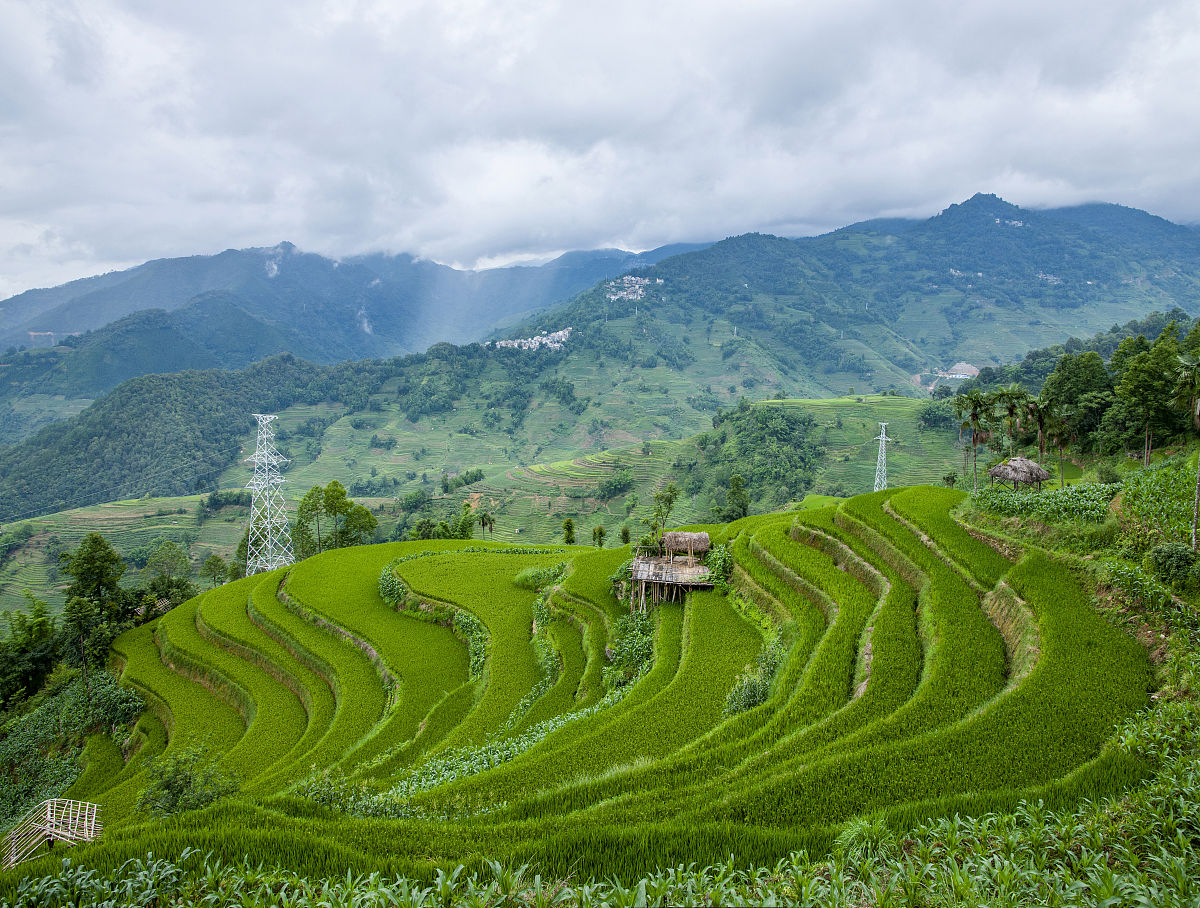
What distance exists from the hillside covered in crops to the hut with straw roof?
2.40m

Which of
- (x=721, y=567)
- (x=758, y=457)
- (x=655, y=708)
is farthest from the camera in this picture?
(x=758, y=457)

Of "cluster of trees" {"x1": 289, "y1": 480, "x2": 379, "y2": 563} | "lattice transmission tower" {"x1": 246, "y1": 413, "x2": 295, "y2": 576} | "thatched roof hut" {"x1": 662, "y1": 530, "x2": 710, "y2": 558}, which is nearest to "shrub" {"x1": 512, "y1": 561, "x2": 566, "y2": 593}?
"thatched roof hut" {"x1": 662, "y1": 530, "x2": 710, "y2": 558}

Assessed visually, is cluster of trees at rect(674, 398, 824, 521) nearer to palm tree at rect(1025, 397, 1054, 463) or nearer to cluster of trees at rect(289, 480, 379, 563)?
palm tree at rect(1025, 397, 1054, 463)

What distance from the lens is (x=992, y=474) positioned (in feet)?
77.8

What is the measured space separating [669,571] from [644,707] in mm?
10841

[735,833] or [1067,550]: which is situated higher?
[1067,550]

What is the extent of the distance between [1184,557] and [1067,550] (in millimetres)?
3329

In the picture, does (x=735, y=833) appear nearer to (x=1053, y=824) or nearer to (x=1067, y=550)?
(x=1053, y=824)

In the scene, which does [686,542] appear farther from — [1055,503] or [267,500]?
[267,500]

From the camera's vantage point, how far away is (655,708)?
1561 cm

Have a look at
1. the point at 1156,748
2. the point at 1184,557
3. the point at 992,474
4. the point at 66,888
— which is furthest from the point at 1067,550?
the point at 66,888

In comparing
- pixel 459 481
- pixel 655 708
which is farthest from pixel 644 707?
pixel 459 481

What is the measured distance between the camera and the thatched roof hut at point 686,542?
2791cm

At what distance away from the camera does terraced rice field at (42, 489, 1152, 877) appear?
8648mm
